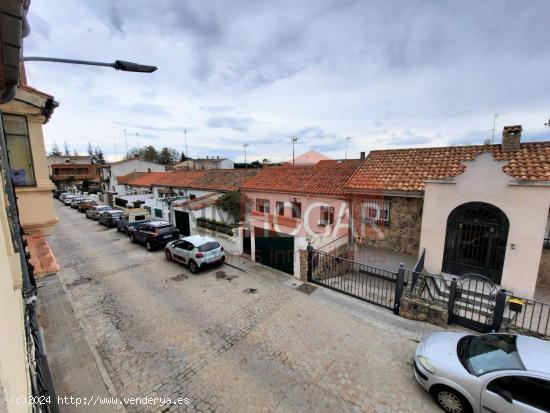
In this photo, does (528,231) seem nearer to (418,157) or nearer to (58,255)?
(418,157)

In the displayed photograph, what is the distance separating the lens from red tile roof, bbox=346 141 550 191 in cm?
836

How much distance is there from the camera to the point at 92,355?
6.47 metres

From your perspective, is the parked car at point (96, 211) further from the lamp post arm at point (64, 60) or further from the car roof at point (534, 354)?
the car roof at point (534, 354)

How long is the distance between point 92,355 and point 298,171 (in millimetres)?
14024

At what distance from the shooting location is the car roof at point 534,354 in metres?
4.32

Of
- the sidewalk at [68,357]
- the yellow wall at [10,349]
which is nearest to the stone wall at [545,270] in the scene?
the yellow wall at [10,349]

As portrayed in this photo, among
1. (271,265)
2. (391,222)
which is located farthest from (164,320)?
(391,222)

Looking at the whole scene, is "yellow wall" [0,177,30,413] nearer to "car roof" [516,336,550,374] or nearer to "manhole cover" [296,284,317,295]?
"car roof" [516,336,550,374]

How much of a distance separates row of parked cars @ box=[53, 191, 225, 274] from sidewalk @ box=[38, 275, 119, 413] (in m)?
4.43

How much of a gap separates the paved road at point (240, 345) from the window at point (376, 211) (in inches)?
179

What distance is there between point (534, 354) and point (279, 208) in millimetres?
12568

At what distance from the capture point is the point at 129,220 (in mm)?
19828

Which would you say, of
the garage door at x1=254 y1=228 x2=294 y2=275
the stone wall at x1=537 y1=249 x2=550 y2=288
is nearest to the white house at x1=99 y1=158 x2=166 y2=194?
the garage door at x1=254 y1=228 x2=294 y2=275

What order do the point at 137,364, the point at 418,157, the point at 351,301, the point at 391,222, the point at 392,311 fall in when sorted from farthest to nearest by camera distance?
the point at 418,157
the point at 391,222
the point at 351,301
the point at 392,311
the point at 137,364
